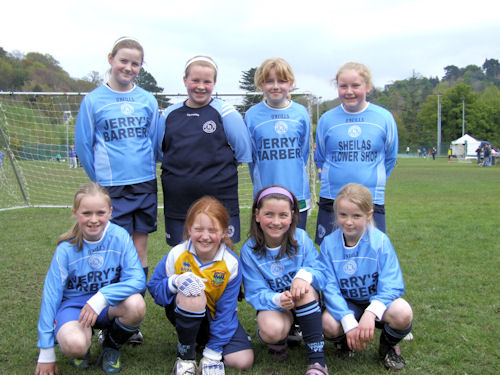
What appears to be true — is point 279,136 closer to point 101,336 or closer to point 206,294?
point 206,294

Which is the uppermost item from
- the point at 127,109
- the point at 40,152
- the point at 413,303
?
the point at 127,109

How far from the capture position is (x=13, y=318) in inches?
129

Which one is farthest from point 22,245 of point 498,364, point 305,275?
point 498,364

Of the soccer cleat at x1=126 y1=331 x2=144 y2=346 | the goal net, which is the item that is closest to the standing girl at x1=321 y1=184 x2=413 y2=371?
the soccer cleat at x1=126 y1=331 x2=144 y2=346

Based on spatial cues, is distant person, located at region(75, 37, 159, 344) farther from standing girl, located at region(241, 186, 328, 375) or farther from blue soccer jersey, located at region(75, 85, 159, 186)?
standing girl, located at region(241, 186, 328, 375)

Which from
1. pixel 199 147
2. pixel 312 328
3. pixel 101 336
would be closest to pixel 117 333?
→ pixel 101 336

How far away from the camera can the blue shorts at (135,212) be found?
298 cm

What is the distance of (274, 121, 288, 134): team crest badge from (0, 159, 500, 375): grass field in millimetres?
1476

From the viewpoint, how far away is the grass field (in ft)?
8.46

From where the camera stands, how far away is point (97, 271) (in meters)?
2.63

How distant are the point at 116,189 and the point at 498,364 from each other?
263cm

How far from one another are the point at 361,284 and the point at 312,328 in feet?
1.50

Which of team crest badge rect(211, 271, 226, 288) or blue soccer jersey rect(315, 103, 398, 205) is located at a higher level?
blue soccer jersey rect(315, 103, 398, 205)

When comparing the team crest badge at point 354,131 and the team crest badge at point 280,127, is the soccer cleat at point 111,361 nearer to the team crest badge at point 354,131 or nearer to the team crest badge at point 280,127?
the team crest badge at point 280,127
